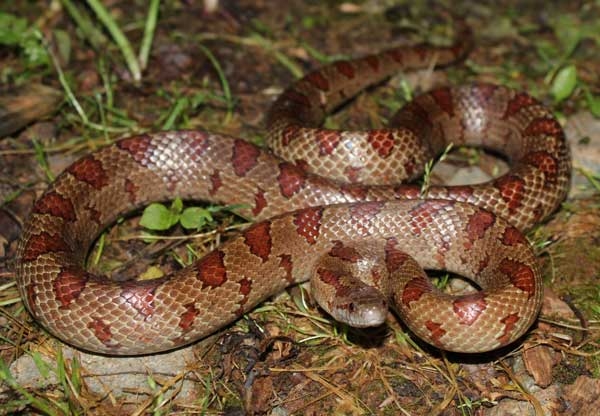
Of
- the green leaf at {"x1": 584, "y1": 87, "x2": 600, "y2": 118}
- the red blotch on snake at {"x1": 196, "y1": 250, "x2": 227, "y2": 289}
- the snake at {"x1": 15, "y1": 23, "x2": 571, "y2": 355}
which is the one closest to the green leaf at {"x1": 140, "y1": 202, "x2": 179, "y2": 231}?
the snake at {"x1": 15, "y1": 23, "x2": 571, "y2": 355}

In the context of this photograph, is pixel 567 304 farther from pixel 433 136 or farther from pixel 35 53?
pixel 35 53

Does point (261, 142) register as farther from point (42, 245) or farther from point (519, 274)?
point (519, 274)

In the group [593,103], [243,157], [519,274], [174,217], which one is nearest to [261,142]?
[243,157]

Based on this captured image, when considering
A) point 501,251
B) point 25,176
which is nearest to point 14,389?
Answer: point 25,176

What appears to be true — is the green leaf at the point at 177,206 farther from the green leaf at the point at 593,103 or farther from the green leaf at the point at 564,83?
the green leaf at the point at 593,103

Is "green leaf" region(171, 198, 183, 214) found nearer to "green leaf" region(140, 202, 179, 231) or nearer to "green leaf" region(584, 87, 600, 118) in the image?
"green leaf" region(140, 202, 179, 231)

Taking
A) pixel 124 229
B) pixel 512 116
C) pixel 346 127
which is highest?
pixel 512 116
